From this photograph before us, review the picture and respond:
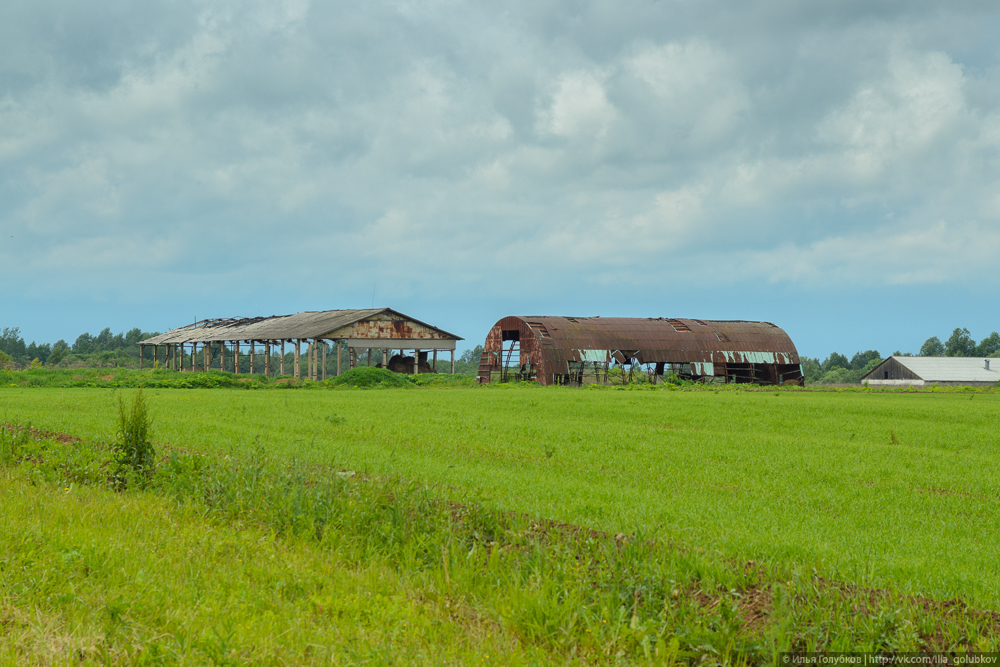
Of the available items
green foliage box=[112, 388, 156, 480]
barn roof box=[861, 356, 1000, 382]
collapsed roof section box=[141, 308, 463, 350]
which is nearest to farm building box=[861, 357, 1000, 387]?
barn roof box=[861, 356, 1000, 382]

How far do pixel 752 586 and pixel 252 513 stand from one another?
5254mm

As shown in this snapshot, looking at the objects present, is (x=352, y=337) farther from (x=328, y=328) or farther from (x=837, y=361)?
(x=837, y=361)

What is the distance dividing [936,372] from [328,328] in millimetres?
54111

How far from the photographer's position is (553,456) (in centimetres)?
→ 1316

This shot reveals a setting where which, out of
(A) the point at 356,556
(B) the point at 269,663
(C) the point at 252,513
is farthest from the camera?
(C) the point at 252,513

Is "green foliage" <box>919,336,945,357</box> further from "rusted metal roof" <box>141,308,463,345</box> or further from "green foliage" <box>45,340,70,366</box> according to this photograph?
"green foliage" <box>45,340,70,366</box>

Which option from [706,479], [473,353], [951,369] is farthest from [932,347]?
[706,479]

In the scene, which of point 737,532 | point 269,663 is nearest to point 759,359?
point 737,532

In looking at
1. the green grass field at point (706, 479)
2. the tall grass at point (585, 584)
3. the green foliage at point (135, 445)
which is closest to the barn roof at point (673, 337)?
the green grass field at point (706, 479)

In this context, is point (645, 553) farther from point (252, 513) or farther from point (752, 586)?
point (252, 513)

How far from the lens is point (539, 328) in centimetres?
4759

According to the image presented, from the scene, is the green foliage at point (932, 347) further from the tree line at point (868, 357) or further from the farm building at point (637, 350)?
the farm building at point (637, 350)

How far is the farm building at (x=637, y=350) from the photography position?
153ft

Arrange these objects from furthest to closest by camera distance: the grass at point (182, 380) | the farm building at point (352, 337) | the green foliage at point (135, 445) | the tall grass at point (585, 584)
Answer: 1. the farm building at point (352, 337)
2. the grass at point (182, 380)
3. the green foliage at point (135, 445)
4. the tall grass at point (585, 584)
